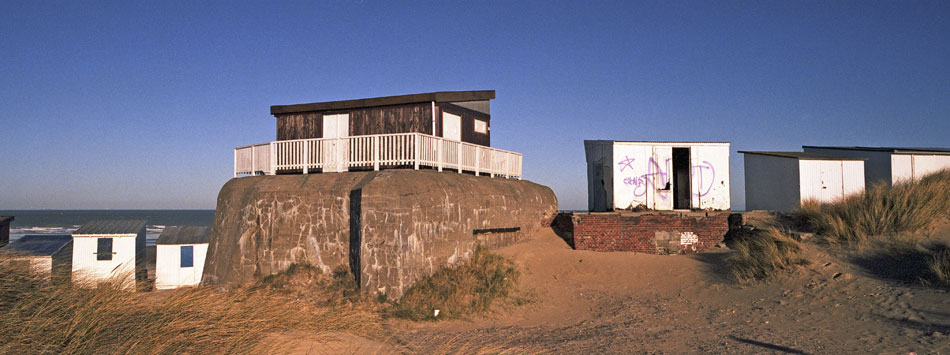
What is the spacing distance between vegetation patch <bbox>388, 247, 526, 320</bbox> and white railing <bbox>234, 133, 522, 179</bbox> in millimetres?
2825

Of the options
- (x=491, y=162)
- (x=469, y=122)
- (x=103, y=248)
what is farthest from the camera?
(x=103, y=248)

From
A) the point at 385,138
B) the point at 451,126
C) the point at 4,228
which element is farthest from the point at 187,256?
the point at 451,126

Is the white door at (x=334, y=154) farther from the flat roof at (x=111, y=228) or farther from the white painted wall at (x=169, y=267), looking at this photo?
the flat roof at (x=111, y=228)

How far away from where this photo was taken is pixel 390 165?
601 inches

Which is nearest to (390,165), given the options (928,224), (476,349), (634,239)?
(634,239)

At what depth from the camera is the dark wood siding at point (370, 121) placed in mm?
18062

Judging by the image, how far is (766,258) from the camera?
1248cm

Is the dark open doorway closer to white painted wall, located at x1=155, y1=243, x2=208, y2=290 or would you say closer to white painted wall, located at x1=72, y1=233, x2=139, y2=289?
white painted wall, located at x1=155, y1=243, x2=208, y2=290

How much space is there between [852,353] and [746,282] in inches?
169

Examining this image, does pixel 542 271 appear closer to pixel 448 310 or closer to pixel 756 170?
pixel 448 310

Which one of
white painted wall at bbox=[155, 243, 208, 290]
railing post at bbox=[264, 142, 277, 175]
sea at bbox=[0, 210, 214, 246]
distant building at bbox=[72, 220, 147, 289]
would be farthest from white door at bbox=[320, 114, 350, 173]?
sea at bbox=[0, 210, 214, 246]

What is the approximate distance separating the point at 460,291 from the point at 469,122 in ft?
25.1

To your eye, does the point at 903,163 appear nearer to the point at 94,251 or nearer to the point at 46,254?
the point at 94,251

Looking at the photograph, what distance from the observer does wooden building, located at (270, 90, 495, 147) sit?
18.0 metres
